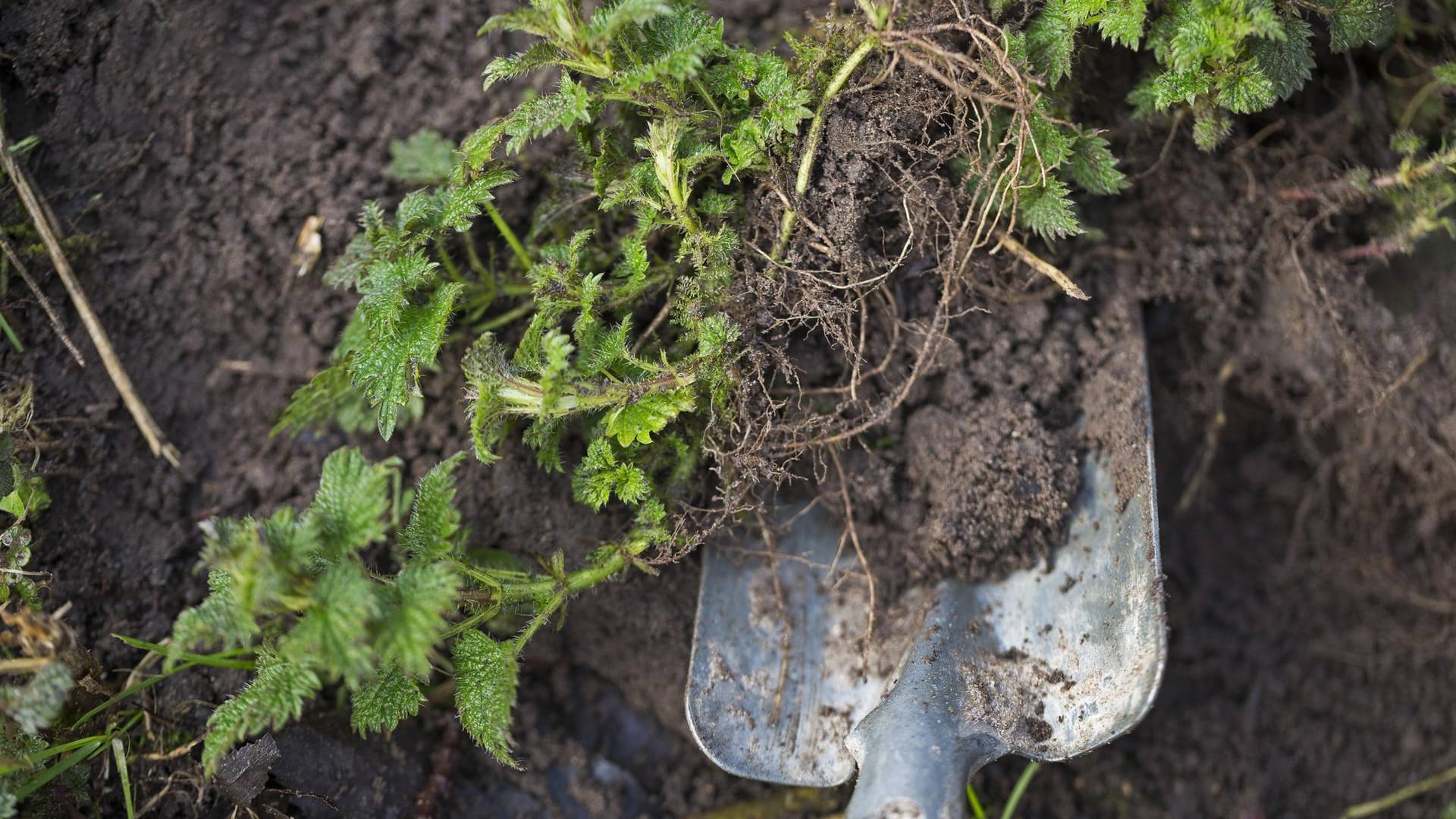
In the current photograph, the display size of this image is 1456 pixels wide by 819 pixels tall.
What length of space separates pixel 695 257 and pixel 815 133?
32 centimetres

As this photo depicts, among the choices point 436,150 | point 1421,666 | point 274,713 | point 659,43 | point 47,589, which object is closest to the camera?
point 274,713

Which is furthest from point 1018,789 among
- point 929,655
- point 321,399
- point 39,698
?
point 39,698

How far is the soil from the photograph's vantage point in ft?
6.44

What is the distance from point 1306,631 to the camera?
2475mm

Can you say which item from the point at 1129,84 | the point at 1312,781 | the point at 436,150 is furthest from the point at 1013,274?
the point at 1312,781

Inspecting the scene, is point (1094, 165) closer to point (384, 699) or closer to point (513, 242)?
point (513, 242)

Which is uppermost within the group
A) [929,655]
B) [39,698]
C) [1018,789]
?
→ [39,698]

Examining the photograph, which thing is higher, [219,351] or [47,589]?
[219,351]

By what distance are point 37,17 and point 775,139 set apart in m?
1.64

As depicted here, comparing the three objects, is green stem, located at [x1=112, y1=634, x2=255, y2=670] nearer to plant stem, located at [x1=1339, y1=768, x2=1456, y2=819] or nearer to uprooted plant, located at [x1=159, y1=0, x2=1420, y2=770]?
uprooted plant, located at [x1=159, y1=0, x2=1420, y2=770]

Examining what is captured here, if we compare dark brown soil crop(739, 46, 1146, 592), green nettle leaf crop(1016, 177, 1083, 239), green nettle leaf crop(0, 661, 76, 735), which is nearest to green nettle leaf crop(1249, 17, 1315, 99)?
green nettle leaf crop(1016, 177, 1083, 239)

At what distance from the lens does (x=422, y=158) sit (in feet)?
6.74

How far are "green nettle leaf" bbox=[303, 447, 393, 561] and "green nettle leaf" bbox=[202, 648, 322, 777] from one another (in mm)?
190

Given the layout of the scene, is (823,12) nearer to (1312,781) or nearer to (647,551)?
(647,551)
